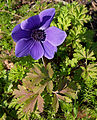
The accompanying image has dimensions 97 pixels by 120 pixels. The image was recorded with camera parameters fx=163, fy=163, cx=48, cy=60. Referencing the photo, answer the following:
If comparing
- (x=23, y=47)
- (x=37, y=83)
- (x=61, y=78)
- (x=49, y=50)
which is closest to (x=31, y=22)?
(x=23, y=47)

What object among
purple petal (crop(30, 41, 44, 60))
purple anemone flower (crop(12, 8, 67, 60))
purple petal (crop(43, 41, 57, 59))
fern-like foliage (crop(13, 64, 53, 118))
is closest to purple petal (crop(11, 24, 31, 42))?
purple anemone flower (crop(12, 8, 67, 60))

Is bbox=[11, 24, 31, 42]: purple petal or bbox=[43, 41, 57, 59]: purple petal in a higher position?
bbox=[11, 24, 31, 42]: purple petal

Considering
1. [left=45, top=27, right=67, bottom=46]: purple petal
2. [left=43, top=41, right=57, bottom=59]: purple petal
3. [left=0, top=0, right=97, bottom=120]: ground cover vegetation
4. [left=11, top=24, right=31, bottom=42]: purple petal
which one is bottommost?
[left=0, top=0, right=97, bottom=120]: ground cover vegetation

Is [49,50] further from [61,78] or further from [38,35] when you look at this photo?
[61,78]

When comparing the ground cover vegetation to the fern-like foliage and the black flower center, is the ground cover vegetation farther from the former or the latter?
the black flower center

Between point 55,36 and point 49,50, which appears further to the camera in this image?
point 49,50

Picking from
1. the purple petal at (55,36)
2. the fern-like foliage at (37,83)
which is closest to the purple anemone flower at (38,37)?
the purple petal at (55,36)
